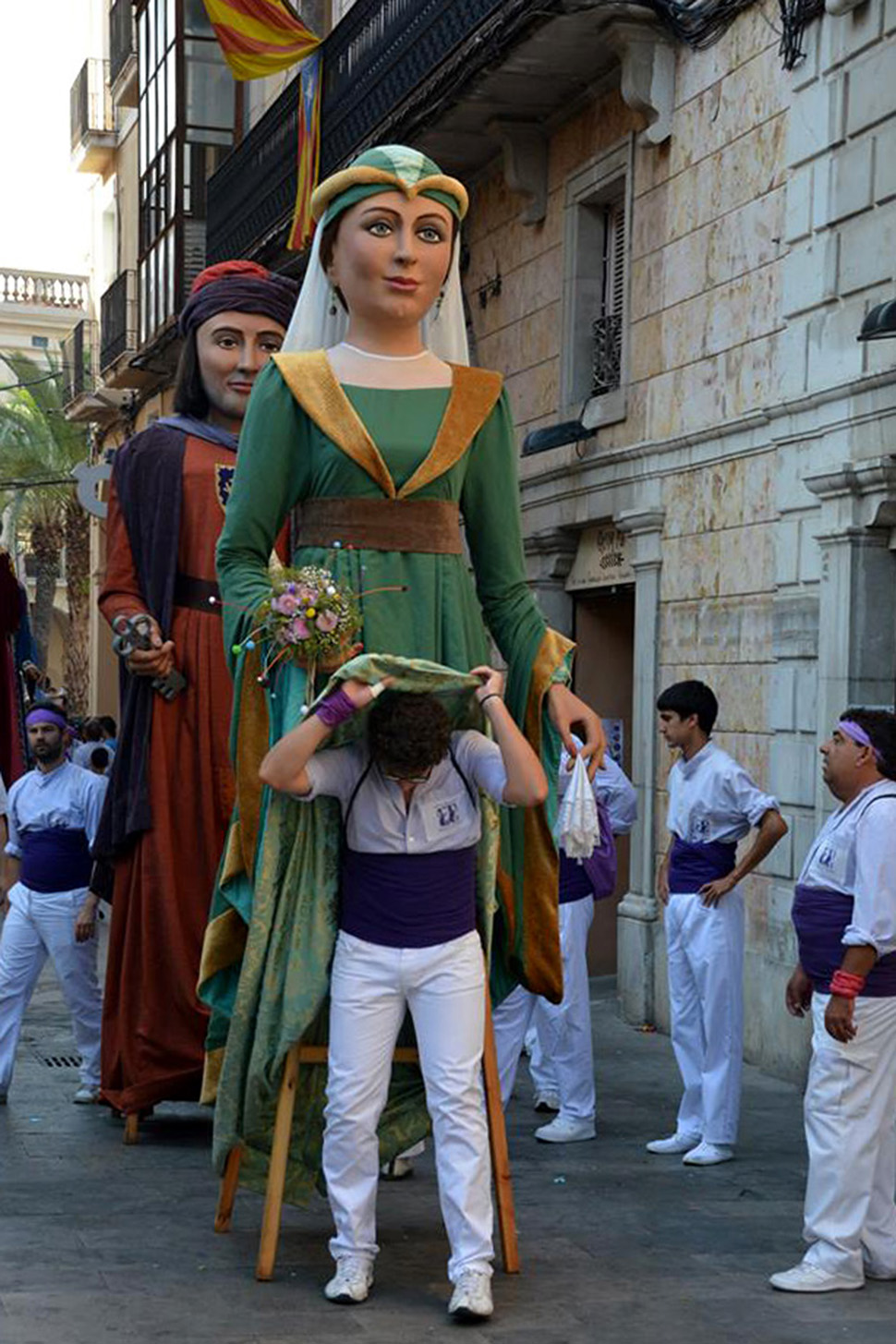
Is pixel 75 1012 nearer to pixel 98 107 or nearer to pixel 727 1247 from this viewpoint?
pixel 727 1247

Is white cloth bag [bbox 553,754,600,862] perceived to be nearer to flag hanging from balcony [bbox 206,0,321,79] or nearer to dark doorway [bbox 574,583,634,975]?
dark doorway [bbox 574,583,634,975]

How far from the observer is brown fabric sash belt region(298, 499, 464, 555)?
5.54 meters

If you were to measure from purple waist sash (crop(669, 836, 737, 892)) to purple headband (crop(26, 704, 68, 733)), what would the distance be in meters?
2.68

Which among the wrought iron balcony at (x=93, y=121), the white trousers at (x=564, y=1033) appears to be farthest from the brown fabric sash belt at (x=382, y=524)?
the wrought iron balcony at (x=93, y=121)

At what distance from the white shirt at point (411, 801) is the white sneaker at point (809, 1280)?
4.49 feet

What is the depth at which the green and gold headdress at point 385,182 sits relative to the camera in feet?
18.2

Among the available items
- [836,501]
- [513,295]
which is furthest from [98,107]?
[836,501]

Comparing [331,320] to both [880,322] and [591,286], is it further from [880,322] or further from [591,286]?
[591,286]

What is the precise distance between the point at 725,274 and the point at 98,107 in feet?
77.2

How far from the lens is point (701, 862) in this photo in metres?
7.73

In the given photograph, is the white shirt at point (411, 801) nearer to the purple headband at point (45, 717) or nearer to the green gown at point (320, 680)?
the green gown at point (320, 680)

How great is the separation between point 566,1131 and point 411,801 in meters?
2.77

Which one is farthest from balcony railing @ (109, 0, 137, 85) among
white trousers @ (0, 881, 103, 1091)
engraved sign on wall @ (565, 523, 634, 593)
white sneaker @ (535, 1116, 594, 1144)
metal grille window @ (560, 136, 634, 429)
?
white sneaker @ (535, 1116, 594, 1144)

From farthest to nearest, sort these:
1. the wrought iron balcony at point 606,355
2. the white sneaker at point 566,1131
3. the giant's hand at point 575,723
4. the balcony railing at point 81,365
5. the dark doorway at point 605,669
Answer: the balcony railing at point 81,365 → the dark doorway at point 605,669 → the wrought iron balcony at point 606,355 → the white sneaker at point 566,1131 → the giant's hand at point 575,723
